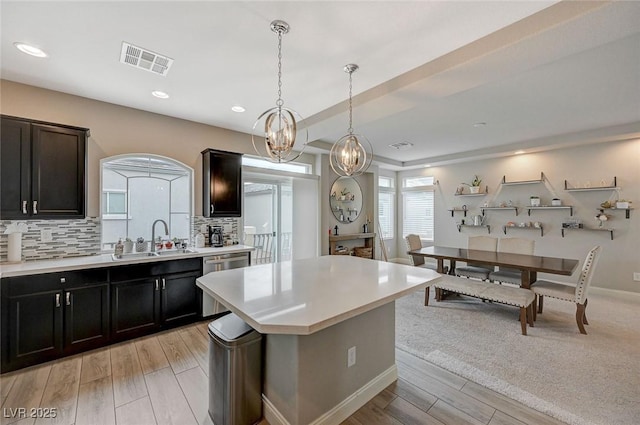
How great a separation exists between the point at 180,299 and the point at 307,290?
7.85 feet

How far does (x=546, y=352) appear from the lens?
2787 millimetres

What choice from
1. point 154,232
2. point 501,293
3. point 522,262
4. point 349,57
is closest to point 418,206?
point 522,262

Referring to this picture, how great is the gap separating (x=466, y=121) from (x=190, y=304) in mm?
4765

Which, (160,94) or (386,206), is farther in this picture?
(386,206)

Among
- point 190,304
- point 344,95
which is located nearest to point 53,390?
point 190,304

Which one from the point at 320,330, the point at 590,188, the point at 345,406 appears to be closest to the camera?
the point at 320,330

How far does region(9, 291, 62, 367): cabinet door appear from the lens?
7.98 ft

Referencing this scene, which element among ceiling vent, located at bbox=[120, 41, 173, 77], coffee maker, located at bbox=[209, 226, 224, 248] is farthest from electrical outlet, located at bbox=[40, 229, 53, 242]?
ceiling vent, located at bbox=[120, 41, 173, 77]

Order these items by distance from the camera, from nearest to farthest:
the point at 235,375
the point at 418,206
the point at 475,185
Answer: the point at 235,375 < the point at 475,185 < the point at 418,206

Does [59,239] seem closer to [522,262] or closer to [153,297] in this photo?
[153,297]

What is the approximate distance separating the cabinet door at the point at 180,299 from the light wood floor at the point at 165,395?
0.58 m

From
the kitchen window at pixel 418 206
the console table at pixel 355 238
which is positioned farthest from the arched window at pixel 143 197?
the kitchen window at pixel 418 206

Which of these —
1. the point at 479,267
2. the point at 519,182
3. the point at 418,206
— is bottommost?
the point at 479,267

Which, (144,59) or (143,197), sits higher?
(144,59)
